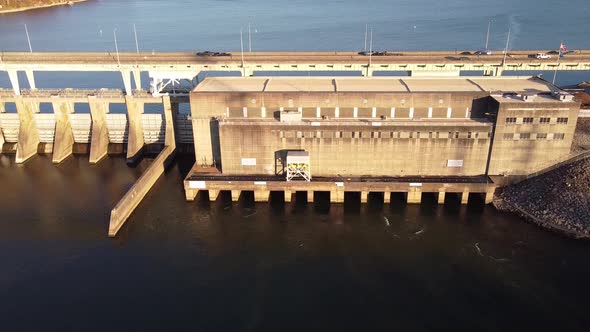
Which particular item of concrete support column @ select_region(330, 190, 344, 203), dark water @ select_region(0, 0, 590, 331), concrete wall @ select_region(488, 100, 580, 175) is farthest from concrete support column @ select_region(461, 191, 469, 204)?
concrete support column @ select_region(330, 190, 344, 203)

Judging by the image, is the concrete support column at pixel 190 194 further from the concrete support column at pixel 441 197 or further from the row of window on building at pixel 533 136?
the row of window on building at pixel 533 136

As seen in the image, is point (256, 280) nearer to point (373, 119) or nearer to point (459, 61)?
point (373, 119)

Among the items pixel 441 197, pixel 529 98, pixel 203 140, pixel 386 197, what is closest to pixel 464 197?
pixel 441 197

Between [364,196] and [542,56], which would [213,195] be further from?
[542,56]

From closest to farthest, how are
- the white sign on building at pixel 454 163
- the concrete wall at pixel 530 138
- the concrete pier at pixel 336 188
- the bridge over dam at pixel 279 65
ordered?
the concrete wall at pixel 530 138, the concrete pier at pixel 336 188, the white sign on building at pixel 454 163, the bridge over dam at pixel 279 65

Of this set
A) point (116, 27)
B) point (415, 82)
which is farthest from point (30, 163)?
point (116, 27)

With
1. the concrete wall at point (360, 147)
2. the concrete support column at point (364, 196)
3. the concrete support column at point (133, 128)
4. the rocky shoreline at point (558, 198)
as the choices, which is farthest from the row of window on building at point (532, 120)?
the concrete support column at point (133, 128)

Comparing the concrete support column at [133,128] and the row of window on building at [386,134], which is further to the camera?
the concrete support column at [133,128]
